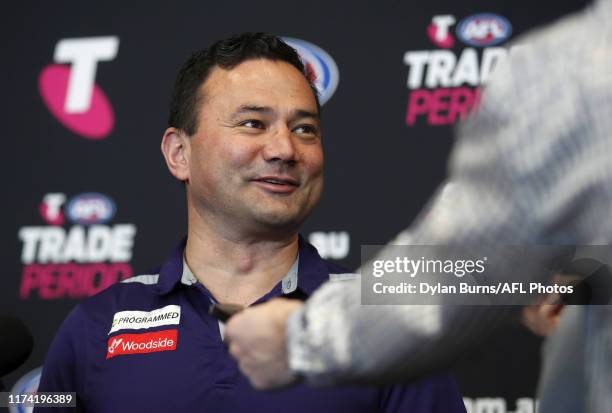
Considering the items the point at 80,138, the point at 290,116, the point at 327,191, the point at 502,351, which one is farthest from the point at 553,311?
the point at 80,138

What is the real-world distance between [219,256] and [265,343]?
855 mm

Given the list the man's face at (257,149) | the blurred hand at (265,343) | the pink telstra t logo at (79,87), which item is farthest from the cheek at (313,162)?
the pink telstra t logo at (79,87)

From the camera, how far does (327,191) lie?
267cm

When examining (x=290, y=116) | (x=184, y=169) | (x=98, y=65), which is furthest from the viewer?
(x=98, y=65)

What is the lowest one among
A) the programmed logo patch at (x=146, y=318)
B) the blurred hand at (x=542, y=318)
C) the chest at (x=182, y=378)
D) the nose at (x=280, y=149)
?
the blurred hand at (x=542, y=318)

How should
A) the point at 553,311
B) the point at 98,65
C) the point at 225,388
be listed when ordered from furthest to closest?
the point at 98,65 → the point at 553,311 → the point at 225,388

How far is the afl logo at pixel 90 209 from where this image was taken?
2.75 m

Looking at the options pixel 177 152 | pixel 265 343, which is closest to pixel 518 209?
pixel 265 343

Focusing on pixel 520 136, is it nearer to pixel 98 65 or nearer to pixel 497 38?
pixel 497 38

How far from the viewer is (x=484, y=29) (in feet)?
8.79

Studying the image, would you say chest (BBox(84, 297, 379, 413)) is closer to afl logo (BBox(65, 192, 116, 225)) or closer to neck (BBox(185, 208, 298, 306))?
neck (BBox(185, 208, 298, 306))

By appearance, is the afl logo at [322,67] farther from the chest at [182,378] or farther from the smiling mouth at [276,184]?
the chest at [182,378]

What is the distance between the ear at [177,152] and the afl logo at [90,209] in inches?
40.0

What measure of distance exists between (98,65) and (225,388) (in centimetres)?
172
